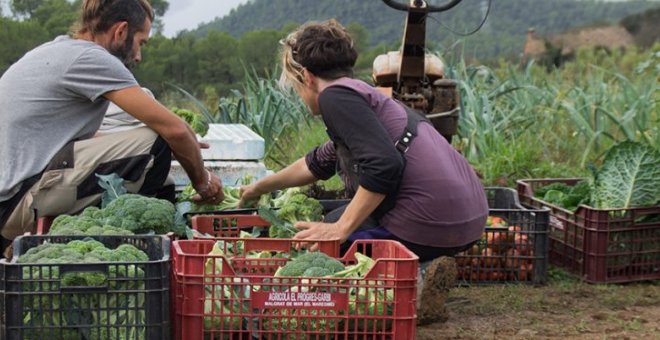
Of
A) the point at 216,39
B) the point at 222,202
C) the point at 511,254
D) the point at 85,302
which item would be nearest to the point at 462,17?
the point at 216,39

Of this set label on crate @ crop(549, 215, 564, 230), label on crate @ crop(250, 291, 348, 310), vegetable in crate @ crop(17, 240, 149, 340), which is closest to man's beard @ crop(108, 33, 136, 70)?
vegetable in crate @ crop(17, 240, 149, 340)

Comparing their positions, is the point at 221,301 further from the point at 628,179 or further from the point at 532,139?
the point at 532,139

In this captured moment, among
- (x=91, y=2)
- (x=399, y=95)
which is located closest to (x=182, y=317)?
(x=91, y=2)

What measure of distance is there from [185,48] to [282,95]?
2.44m

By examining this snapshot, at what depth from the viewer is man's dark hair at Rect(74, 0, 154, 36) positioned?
14.2ft

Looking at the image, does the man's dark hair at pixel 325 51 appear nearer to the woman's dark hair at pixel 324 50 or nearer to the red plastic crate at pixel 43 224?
the woman's dark hair at pixel 324 50

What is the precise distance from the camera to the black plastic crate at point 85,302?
2.81m

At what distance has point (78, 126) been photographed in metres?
4.34

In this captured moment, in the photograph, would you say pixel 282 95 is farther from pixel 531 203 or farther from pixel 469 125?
pixel 531 203

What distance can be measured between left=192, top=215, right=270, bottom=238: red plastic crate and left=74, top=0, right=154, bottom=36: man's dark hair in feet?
3.08

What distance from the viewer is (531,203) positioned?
553 centimetres

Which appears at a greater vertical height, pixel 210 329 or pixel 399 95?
pixel 399 95

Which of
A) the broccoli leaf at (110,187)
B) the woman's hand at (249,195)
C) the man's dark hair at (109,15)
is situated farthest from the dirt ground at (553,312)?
the man's dark hair at (109,15)

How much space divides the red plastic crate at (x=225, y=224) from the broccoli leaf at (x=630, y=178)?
6.64 feet
